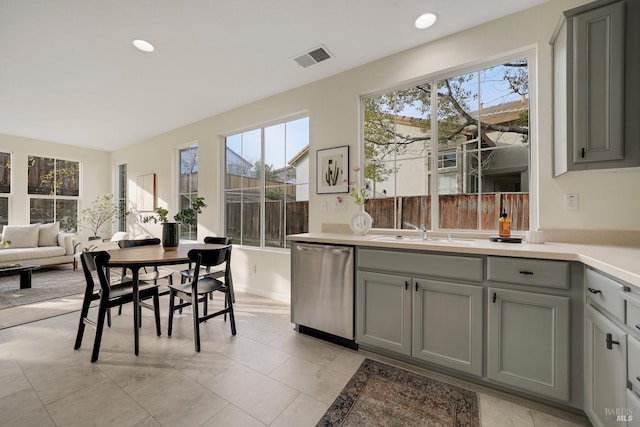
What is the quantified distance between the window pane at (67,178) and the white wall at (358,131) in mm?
2442

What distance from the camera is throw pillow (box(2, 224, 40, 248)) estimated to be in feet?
15.5

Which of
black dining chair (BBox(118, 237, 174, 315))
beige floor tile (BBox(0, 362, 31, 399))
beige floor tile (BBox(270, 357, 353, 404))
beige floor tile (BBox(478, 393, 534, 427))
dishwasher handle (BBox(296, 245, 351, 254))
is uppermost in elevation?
dishwasher handle (BBox(296, 245, 351, 254))

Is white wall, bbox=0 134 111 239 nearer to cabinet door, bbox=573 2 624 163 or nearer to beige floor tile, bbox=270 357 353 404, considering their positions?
beige floor tile, bbox=270 357 353 404

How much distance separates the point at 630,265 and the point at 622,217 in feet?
2.99

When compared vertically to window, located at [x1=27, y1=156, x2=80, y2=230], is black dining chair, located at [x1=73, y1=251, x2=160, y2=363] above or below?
below

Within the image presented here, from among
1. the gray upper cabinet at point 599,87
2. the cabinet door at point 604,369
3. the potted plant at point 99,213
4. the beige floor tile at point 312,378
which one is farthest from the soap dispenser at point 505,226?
the potted plant at point 99,213

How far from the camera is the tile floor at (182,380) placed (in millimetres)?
1513

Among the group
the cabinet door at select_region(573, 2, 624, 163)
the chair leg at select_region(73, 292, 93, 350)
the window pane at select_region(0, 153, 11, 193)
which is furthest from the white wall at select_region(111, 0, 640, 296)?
the window pane at select_region(0, 153, 11, 193)

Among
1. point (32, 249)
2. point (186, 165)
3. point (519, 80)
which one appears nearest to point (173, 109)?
point (186, 165)

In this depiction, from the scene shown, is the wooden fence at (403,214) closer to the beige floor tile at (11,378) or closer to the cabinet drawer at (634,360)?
the cabinet drawer at (634,360)

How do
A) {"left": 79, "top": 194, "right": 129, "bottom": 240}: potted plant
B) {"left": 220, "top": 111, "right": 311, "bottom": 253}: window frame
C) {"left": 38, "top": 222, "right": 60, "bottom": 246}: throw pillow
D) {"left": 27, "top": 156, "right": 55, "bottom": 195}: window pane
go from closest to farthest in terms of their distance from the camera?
{"left": 220, "top": 111, "right": 311, "bottom": 253}: window frame
{"left": 38, "top": 222, "right": 60, "bottom": 246}: throw pillow
{"left": 27, "top": 156, "right": 55, "bottom": 195}: window pane
{"left": 79, "top": 194, "right": 129, "bottom": 240}: potted plant

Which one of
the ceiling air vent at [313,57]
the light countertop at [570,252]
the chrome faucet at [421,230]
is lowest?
the light countertop at [570,252]

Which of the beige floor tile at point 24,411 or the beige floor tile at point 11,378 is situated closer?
the beige floor tile at point 24,411

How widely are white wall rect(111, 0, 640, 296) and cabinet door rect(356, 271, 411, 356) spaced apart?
954 mm
